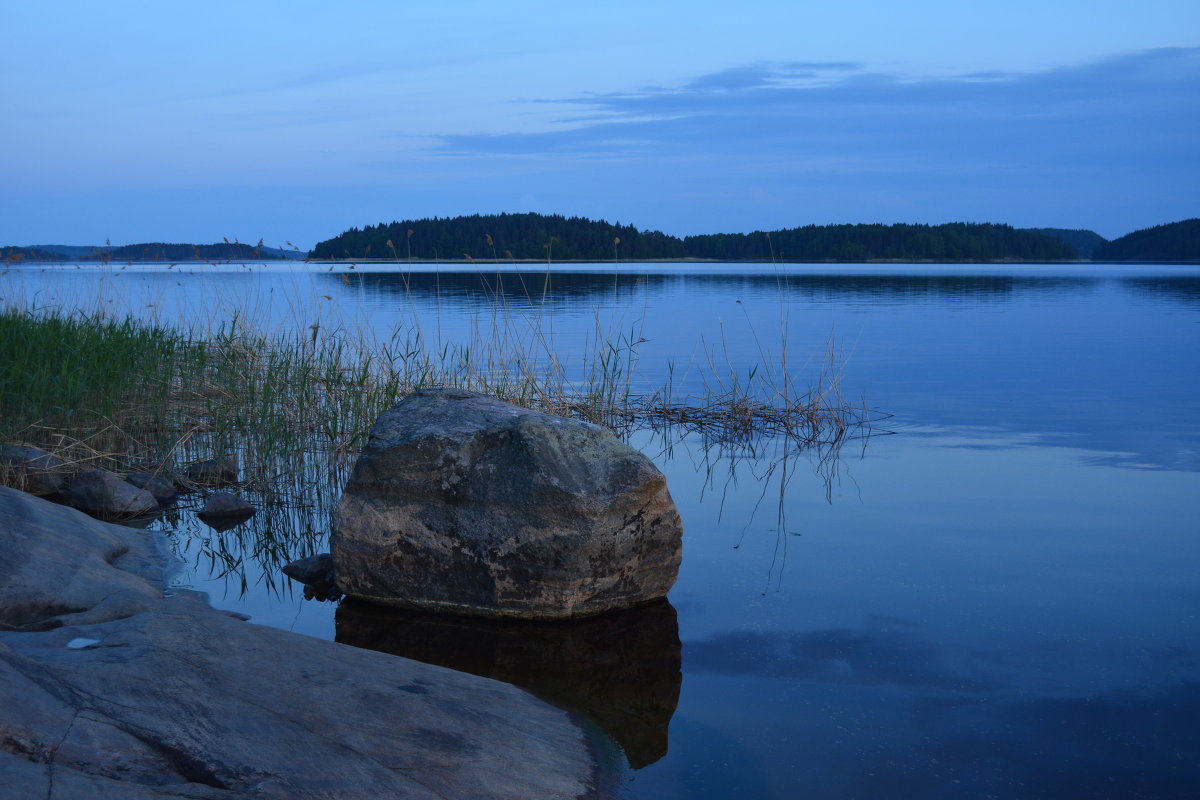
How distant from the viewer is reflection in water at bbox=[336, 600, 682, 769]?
13.2ft

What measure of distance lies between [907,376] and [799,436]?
5218 mm

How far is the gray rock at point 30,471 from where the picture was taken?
7059 mm

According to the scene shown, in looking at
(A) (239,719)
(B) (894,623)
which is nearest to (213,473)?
(A) (239,719)

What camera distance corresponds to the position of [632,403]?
1120 cm

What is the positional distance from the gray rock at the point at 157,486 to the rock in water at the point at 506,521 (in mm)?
2700

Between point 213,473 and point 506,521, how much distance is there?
382cm

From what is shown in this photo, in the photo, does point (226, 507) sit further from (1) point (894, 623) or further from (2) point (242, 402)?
(1) point (894, 623)

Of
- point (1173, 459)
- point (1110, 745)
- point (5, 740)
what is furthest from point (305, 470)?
point (1173, 459)

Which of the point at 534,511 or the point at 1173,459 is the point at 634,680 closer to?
the point at 534,511

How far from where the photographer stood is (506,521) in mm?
5059

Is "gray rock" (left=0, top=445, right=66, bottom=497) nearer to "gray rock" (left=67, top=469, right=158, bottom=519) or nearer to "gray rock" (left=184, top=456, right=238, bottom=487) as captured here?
"gray rock" (left=67, top=469, right=158, bottom=519)

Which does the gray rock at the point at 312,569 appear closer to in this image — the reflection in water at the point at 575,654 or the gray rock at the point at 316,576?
the gray rock at the point at 316,576

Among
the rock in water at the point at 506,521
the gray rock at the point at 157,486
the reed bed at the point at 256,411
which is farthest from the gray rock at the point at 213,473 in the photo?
the rock in water at the point at 506,521

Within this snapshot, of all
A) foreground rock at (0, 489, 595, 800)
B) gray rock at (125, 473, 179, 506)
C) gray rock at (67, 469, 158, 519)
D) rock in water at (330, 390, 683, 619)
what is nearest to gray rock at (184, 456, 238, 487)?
gray rock at (125, 473, 179, 506)
